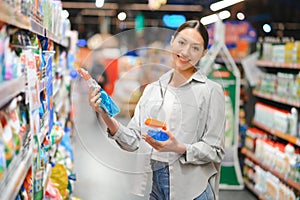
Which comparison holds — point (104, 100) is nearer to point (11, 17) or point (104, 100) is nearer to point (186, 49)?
point (186, 49)

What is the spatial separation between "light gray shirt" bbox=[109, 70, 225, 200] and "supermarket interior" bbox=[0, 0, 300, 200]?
0.03 m

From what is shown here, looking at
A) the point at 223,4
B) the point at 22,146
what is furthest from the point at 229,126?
the point at 223,4

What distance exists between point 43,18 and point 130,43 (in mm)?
882

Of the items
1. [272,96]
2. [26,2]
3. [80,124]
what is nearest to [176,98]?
[80,124]

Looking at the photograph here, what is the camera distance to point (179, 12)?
2614 centimetres

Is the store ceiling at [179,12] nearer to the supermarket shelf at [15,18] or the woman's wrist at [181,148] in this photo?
the woman's wrist at [181,148]

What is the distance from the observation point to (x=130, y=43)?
2.72 m

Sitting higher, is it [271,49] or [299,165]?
[271,49]

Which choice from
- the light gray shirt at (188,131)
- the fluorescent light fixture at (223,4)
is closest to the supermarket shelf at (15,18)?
the light gray shirt at (188,131)

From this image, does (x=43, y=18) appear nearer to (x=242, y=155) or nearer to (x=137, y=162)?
(x=137, y=162)

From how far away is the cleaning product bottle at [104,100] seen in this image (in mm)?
2586

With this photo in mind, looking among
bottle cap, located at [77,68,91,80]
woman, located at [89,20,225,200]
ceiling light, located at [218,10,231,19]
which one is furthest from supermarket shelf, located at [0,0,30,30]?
ceiling light, located at [218,10,231,19]

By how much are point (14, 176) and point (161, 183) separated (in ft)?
3.64

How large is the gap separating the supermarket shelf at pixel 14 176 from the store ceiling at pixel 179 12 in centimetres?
740
